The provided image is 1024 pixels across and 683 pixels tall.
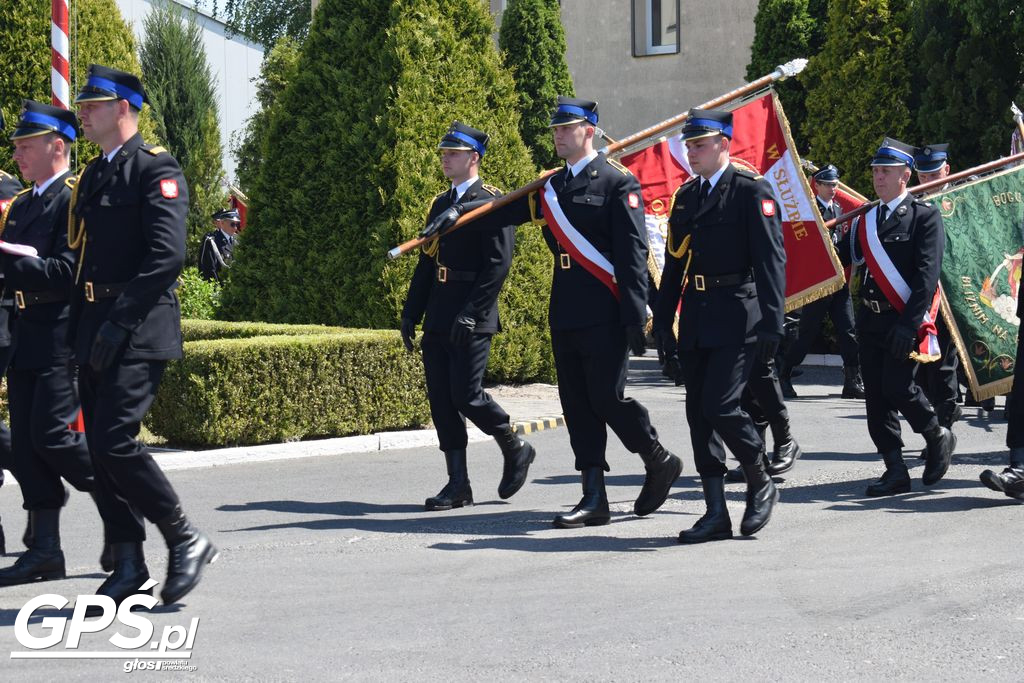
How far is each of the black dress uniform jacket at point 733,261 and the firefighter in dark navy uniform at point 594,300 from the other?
241 millimetres

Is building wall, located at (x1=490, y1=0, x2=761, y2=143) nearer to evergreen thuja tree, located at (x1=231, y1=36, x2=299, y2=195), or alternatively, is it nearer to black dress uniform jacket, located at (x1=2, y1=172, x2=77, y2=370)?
evergreen thuja tree, located at (x1=231, y1=36, x2=299, y2=195)

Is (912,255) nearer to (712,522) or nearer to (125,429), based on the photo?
(712,522)

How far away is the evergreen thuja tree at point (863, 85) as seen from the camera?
728 inches

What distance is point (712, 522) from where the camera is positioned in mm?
7270

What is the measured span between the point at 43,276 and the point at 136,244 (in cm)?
67

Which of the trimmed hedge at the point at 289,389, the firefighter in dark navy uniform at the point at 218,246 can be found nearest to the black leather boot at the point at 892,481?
the trimmed hedge at the point at 289,389

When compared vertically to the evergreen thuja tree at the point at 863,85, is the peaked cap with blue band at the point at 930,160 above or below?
below

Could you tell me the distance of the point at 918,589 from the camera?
6215mm

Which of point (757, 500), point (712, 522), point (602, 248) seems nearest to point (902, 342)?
point (757, 500)

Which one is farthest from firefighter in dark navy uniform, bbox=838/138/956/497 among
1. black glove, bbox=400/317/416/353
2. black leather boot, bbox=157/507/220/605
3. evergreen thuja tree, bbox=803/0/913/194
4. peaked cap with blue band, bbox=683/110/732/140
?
evergreen thuja tree, bbox=803/0/913/194

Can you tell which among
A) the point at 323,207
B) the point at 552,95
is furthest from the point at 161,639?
the point at 552,95

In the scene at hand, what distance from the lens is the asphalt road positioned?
520 centimetres

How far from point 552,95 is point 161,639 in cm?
1902

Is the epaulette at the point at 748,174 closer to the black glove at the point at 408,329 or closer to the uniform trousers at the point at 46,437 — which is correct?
the black glove at the point at 408,329
